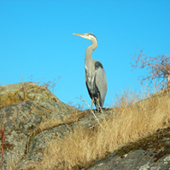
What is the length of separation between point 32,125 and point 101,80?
2.89 m

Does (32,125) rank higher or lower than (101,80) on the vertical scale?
lower

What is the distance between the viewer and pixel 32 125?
24.5 ft

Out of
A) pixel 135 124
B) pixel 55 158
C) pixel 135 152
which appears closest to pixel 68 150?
pixel 55 158

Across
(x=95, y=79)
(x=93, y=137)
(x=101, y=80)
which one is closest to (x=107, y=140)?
(x=93, y=137)

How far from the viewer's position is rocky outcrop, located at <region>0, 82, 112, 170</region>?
20.7ft

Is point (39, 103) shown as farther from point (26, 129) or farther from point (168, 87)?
point (168, 87)

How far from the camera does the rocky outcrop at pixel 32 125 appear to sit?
20.7ft

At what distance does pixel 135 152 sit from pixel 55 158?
1790mm

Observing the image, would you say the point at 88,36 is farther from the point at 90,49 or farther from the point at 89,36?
the point at 90,49

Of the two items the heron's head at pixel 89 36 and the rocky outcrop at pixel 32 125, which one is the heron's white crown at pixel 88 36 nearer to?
the heron's head at pixel 89 36

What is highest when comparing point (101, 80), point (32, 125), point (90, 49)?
point (90, 49)

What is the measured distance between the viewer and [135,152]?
8.64ft

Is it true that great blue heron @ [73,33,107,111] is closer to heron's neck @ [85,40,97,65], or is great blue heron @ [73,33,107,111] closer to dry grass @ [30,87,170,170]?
heron's neck @ [85,40,97,65]

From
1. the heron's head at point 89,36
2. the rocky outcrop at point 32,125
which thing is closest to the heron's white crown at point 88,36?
the heron's head at point 89,36
